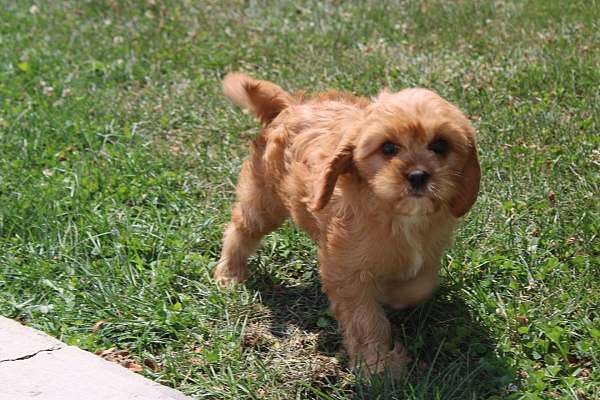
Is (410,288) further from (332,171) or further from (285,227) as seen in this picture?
(285,227)

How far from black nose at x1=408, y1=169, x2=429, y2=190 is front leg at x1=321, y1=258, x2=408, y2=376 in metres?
0.61

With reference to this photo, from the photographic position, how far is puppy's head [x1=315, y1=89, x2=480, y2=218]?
3510 millimetres

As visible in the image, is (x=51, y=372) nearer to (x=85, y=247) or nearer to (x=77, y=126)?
(x=85, y=247)

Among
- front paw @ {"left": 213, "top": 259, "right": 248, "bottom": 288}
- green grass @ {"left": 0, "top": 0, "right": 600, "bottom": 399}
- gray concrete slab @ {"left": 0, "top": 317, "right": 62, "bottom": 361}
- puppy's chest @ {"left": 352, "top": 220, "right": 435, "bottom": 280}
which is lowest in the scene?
front paw @ {"left": 213, "top": 259, "right": 248, "bottom": 288}

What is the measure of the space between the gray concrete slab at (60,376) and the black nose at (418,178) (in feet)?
4.36

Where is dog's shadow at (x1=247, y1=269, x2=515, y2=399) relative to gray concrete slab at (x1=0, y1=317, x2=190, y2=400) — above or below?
below

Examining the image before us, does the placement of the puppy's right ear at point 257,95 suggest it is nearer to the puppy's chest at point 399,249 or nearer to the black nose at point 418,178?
the puppy's chest at point 399,249

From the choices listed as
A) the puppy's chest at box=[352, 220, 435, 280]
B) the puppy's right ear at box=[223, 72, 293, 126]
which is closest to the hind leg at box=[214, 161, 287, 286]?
the puppy's right ear at box=[223, 72, 293, 126]

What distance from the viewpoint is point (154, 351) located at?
4.28 meters

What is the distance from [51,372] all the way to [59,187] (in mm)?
2138

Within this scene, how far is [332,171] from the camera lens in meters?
3.80

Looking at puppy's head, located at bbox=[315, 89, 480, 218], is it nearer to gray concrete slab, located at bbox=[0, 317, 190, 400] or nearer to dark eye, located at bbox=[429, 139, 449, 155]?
dark eye, located at bbox=[429, 139, 449, 155]

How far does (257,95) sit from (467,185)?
143 centimetres

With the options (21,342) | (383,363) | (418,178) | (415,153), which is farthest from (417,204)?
(21,342)
